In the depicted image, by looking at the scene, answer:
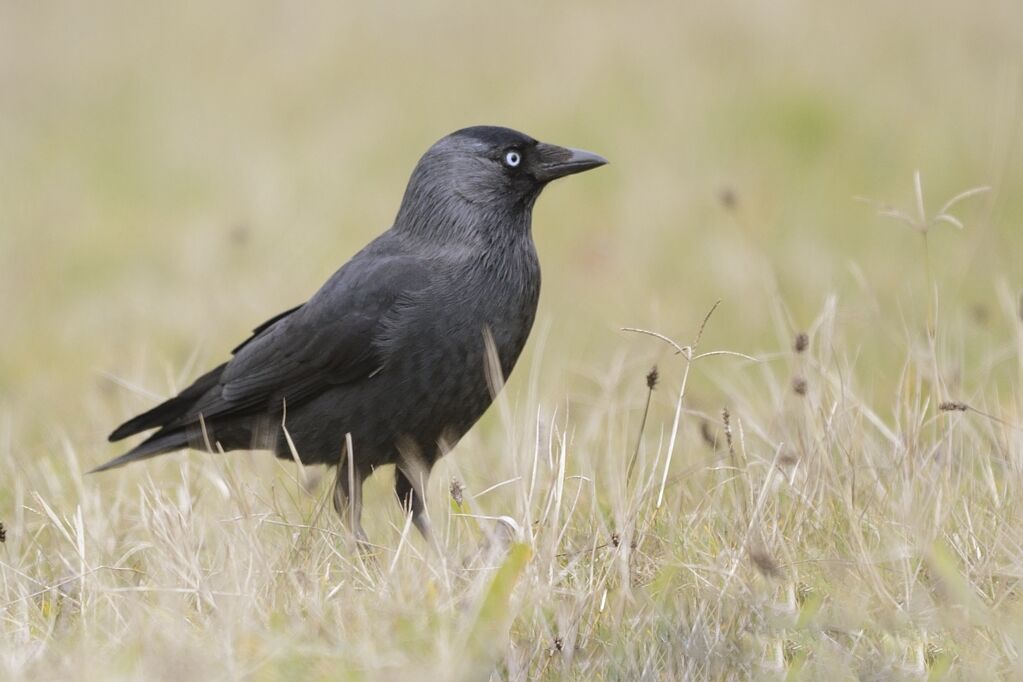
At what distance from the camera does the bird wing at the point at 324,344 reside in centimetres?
441

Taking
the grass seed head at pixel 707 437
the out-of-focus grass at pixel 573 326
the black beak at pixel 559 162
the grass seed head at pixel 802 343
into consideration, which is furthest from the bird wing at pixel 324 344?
the grass seed head at pixel 802 343

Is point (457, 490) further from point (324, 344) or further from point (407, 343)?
point (324, 344)

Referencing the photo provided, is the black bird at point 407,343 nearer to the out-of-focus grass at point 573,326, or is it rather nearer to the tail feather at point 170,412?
the tail feather at point 170,412

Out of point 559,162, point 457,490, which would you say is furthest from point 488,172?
point 457,490

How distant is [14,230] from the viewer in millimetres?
8461

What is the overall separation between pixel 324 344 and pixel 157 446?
716 mm

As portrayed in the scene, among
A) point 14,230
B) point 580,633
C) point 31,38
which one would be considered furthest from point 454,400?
point 31,38

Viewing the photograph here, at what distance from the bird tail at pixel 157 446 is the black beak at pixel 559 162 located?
4.75 feet

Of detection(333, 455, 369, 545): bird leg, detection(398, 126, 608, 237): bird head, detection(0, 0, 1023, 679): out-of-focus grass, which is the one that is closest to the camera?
detection(0, 0, 1023, 679): out-of-focus grass

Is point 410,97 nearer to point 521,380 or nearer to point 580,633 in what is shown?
point 521,380

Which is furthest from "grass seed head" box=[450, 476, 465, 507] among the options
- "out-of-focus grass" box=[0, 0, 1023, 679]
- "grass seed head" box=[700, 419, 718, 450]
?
"grass seed head" box=[700, 419, 718, 450]

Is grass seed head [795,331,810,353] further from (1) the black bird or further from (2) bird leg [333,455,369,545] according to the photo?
(2) bird leg [333,455,369,545]

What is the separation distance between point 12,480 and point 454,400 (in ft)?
4.89

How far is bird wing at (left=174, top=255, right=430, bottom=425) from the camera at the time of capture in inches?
174
